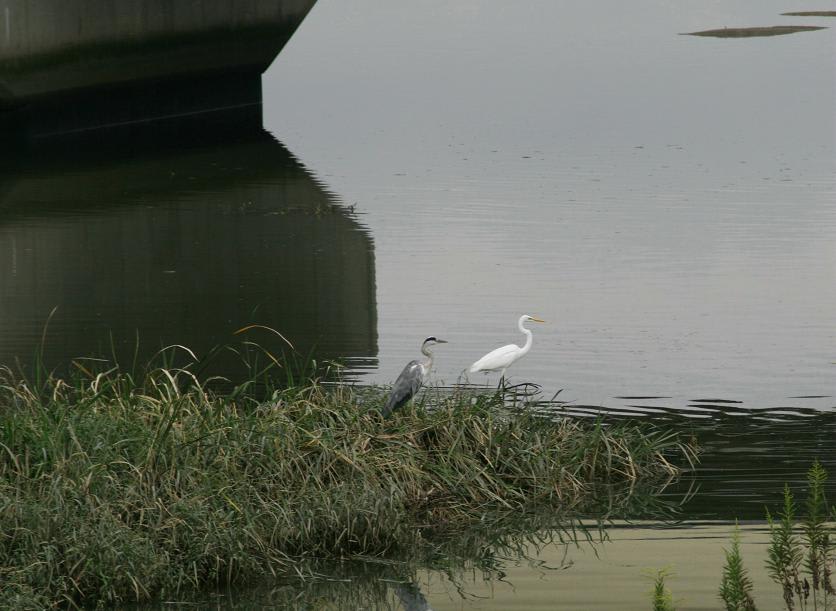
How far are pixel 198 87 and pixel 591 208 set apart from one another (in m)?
15.4

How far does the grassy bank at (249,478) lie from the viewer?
8.79 meters

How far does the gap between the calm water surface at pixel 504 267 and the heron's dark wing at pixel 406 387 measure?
55.9 inches

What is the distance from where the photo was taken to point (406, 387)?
10.7 m

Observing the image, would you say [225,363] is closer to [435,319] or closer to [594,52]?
[435,319]

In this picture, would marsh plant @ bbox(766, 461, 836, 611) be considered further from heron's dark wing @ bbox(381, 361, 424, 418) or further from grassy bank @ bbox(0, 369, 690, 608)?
heron's dark wing @ bbox(381, 361, 424, 418)

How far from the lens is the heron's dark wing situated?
35.0 ft

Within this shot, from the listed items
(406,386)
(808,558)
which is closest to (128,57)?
(406,386)

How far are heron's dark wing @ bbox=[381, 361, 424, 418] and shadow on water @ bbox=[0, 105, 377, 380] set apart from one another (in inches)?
64.1

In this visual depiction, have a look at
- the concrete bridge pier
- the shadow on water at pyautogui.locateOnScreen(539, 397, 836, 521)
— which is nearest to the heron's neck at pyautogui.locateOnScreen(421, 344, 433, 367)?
the shadow on water at pyautogui.locateOnScreen(539, 397, 836, 521)

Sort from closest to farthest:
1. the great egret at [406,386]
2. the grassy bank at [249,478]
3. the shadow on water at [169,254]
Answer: the grassy bank at [249,478] < the great egret at [406,386] < the shadow on water at [169,254]

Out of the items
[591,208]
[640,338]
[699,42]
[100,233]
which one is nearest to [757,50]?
[699,42]

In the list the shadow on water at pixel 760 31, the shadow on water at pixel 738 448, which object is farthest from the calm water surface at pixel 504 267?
the shadow on water at pixel 760 31

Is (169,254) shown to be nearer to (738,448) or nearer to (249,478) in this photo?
(738,448)

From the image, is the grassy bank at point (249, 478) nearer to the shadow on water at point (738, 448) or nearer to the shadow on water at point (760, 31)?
the shadow on water at point (738, 448)
